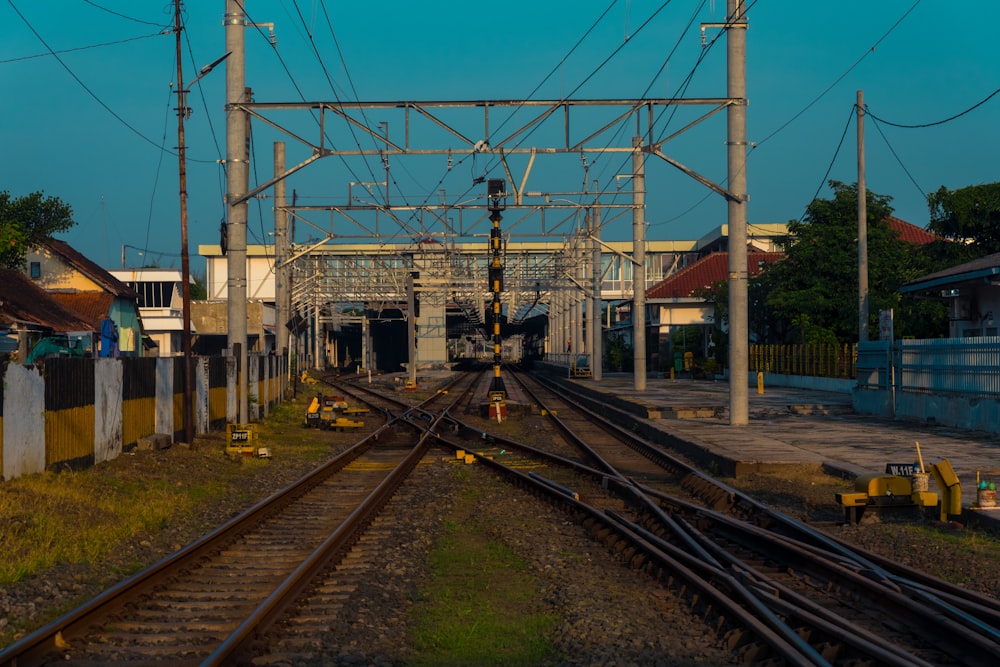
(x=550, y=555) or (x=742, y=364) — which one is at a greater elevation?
(x=742, y=364)

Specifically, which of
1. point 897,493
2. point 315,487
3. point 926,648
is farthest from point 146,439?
point 926,648

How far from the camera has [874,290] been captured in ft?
145

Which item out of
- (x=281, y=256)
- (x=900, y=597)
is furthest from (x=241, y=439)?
(x=281, y=256)

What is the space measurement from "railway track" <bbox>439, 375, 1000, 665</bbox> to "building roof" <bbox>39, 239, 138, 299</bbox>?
40.5 meters

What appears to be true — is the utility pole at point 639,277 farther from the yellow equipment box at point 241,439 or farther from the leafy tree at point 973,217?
the yellow equipment box at point 241,439

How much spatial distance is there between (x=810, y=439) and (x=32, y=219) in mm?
44589

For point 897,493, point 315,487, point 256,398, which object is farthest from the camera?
point 256,398

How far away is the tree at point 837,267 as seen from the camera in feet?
144

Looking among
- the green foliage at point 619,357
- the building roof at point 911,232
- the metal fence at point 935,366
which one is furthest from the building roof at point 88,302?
the building roof at point 911,232

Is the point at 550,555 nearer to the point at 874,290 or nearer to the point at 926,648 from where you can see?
the point at 926,648

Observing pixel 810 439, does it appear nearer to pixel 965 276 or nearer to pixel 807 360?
pixel 965 276

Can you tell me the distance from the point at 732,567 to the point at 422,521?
4763mm

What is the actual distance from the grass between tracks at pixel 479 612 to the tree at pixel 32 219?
41172 millimetres

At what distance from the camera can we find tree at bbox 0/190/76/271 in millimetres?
46331
